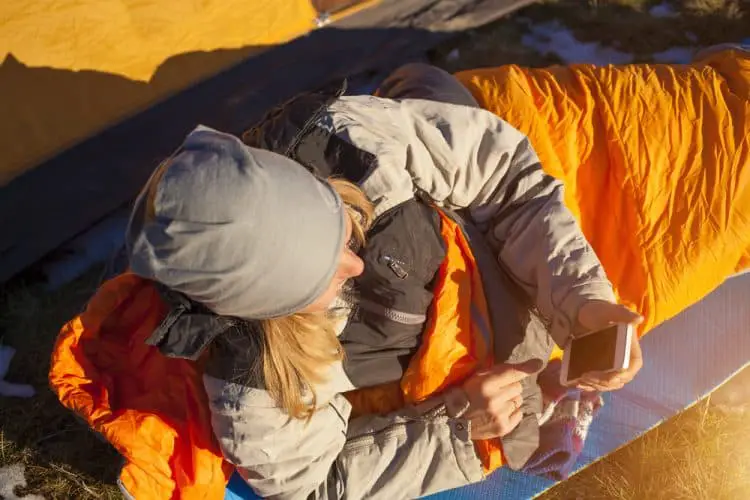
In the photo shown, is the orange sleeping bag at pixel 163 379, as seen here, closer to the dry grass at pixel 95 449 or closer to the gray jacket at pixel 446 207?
the gray jacket at pixel 446 207

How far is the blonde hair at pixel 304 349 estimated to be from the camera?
1365 millimetres

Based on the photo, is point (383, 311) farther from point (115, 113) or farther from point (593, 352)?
point (115, 113)

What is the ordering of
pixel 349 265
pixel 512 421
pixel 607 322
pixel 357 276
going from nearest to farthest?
pixel 349 265 < pixel 607 322 < pixel 357 276 < pixel 512 421

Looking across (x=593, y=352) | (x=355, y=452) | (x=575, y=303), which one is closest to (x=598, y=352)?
(x=593, y=352)

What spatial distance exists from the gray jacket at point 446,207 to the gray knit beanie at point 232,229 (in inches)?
14.3

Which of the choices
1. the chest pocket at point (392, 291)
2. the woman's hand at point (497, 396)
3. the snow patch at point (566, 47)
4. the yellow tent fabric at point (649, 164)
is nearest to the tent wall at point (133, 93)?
the snow patch at point (566, 47)

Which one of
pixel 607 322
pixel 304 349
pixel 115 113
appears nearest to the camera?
pixel 304 349

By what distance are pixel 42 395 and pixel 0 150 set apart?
762mm

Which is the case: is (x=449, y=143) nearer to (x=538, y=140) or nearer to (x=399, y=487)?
(x=538, y=140)

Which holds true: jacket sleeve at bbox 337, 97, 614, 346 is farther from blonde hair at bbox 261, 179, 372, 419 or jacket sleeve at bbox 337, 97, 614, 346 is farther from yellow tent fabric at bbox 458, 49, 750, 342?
yellow tent fabric at bbox 458, 49, 750, 342

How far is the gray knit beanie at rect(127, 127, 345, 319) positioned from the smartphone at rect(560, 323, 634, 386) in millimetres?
641

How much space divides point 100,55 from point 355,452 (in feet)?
4.42

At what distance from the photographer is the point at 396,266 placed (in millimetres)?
1631

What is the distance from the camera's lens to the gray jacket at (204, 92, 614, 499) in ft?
5.10
